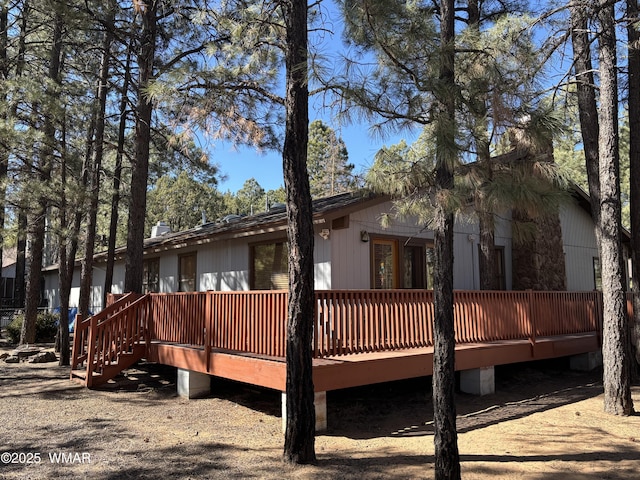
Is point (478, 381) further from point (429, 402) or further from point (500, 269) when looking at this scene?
point (500, 269)

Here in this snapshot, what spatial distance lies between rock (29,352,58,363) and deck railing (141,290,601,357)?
3.47 m

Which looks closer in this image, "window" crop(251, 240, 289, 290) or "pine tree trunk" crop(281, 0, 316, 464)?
"pine tree trunk" crop(281, 0, 316, 464)

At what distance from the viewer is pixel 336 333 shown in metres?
6.30

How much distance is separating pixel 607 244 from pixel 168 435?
6527mm

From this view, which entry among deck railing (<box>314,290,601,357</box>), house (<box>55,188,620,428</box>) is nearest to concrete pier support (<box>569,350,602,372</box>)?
house (<box>55,188,620,428</box>)

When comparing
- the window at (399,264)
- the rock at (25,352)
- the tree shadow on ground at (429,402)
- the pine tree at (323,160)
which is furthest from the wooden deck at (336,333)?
the pine tree at (323,160)

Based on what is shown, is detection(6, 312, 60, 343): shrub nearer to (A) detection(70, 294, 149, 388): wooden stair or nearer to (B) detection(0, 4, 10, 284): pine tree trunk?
(B) detection(0, 4, 10, 284): pine tree trunk

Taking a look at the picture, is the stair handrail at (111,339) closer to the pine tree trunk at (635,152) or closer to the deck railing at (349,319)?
the deck railing at (349,319)

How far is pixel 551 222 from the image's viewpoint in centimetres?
1302

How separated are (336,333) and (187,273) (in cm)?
829

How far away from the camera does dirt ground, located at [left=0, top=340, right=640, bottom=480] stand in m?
4.72

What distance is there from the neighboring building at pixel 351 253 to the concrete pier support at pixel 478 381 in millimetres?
2407

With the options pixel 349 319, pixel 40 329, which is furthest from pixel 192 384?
pixel 40 329

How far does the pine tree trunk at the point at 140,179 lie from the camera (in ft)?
33.3
